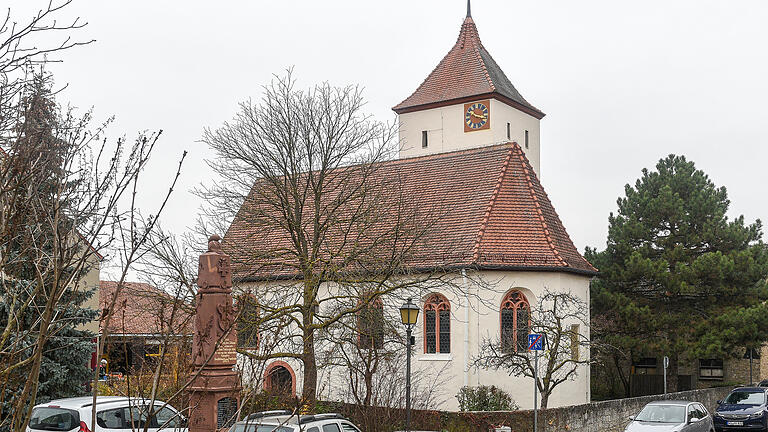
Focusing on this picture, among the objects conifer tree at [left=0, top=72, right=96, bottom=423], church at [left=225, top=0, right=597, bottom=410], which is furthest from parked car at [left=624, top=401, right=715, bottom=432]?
conifer tree at [left=0, top=72, right=96, bottom=423]

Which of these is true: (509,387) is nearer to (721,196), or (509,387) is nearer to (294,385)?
(294,385)

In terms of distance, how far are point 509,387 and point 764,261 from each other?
539 inches

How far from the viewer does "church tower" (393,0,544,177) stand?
3734cm

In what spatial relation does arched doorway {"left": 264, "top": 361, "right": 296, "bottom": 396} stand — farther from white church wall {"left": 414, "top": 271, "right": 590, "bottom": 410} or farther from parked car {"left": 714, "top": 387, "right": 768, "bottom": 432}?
parked car {"left": 714, "top": 387, "right": 768, "bottom": 432}

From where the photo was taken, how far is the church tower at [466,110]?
37.3 metres

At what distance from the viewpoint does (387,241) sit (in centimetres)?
2212

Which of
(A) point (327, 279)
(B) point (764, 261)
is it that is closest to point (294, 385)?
(A) point (327, 279)

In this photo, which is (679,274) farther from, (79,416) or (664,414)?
(79,416)

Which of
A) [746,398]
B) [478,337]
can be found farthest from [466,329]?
[746,398]

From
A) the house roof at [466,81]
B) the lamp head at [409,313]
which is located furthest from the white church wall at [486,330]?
the house roof at [466,81]

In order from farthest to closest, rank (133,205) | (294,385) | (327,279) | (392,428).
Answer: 1. (294,385)
2. (327,279)
3. (392,428)
4. (133,205)

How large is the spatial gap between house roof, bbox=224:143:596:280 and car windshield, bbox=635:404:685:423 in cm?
798

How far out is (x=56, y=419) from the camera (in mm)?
14102

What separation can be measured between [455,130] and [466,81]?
2560mm
